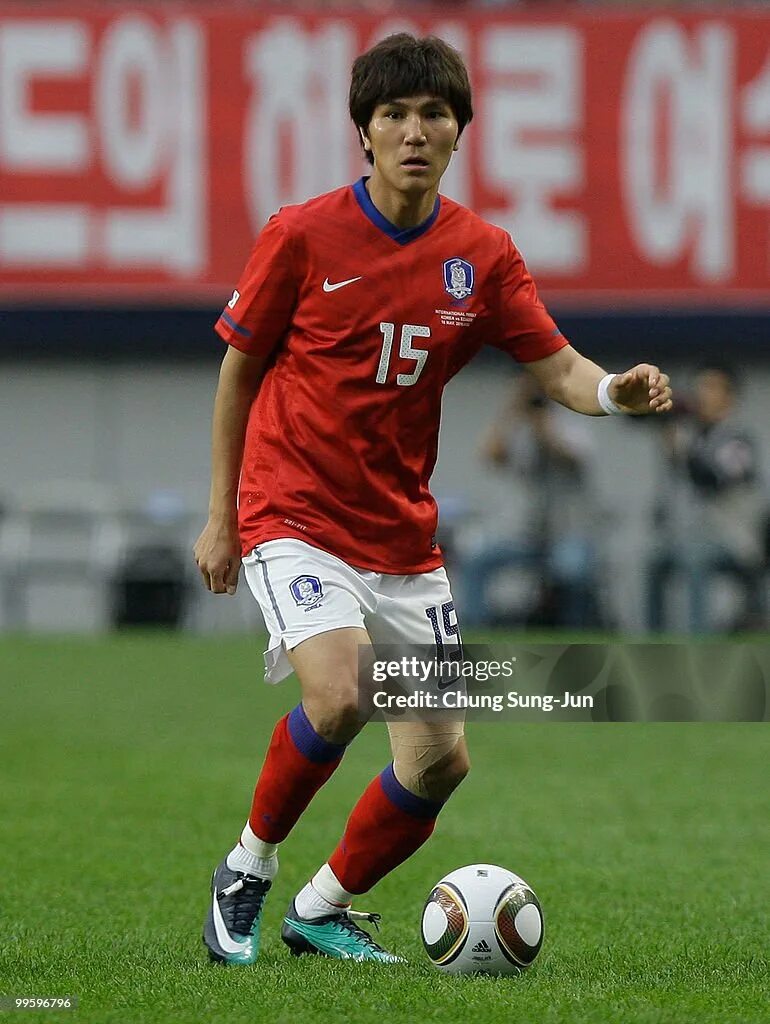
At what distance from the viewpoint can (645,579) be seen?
1612cm

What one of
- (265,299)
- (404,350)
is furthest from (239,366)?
(404,350)

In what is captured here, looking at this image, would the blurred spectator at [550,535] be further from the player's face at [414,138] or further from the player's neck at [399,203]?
the player's face at [414,138]

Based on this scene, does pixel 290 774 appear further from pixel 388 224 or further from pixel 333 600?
pixel 388 224

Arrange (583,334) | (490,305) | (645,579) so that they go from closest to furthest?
(490,305), (645,579), (583,334)

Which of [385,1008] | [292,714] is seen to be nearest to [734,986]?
[385,1008]

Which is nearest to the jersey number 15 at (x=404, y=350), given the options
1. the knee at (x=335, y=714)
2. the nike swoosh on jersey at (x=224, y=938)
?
the knee at (x=335, y=714)

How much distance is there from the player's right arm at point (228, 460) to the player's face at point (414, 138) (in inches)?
22.7

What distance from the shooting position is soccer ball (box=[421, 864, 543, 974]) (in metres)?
4.54

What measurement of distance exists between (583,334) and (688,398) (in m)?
2.87

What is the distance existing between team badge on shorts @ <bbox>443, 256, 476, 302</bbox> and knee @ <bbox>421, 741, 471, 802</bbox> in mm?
1136

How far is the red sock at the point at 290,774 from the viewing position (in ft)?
15.0

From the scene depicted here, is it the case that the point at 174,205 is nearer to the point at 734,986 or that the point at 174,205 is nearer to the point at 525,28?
the point at 525,28

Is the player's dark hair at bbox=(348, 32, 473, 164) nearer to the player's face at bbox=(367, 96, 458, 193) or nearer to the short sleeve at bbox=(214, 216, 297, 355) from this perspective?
the player's face at bbox=(367, 96, 458, 193)

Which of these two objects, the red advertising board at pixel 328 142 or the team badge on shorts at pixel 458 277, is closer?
the team badge on shorts at pixel 458 277
